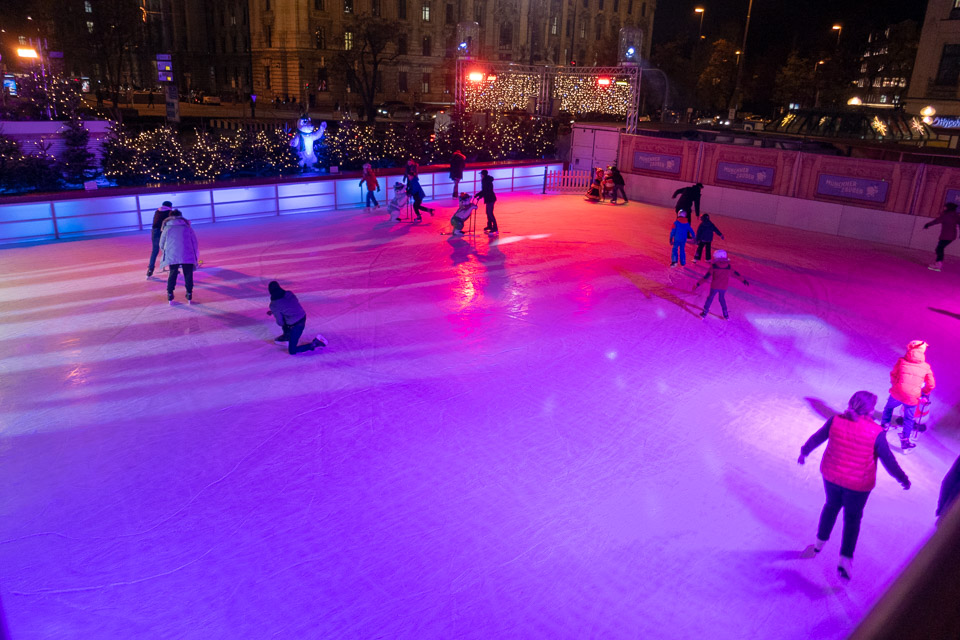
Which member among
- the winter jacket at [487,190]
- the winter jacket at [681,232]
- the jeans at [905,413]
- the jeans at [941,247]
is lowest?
the jeans at [905,413]

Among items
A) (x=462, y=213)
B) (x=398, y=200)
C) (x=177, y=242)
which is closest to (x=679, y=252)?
(x=462, y=213)

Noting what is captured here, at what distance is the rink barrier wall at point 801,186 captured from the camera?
15.4 m

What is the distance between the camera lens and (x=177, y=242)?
31.4 ft

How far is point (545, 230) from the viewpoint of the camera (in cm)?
1616

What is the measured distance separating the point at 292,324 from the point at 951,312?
10.3m

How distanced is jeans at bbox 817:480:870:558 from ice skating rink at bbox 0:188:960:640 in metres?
0.26

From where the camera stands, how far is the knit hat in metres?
4.79

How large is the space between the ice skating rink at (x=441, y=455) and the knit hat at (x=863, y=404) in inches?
48.4

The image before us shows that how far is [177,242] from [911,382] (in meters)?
9.16

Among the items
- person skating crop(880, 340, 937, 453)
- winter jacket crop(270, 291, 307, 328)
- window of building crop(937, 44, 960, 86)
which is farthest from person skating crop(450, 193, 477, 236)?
window of building crop(937, 44, 960, 86)

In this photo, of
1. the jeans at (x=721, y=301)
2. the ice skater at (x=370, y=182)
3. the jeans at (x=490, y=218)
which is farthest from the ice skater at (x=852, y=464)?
the ice skater at (x=370, y=182)

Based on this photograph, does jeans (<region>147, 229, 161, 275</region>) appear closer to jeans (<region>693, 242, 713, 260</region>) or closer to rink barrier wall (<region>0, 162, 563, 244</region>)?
rink barrier wall (<region>0, 162, 563, 244</region>)

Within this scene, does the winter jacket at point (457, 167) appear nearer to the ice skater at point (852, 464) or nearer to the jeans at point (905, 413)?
the jeans at point (905, 413)

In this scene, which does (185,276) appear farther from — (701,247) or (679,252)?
(701,247)
